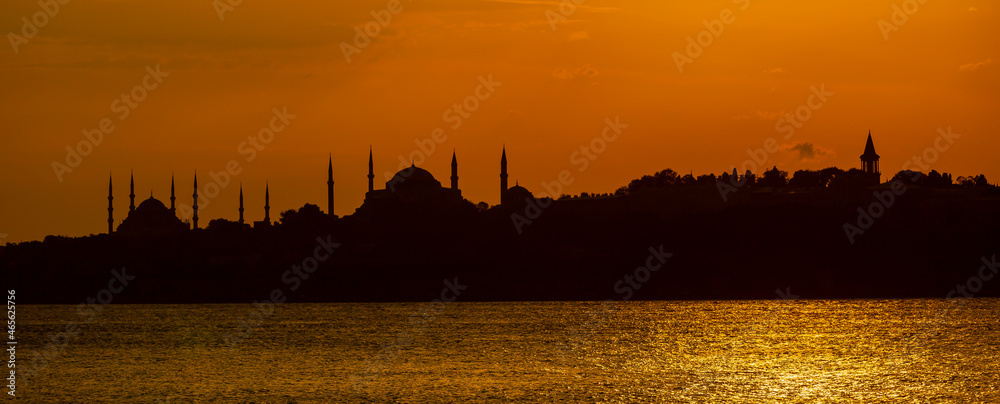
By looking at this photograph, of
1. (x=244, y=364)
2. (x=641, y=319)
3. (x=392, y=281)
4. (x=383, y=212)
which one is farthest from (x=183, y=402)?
(x=383, y=212)
